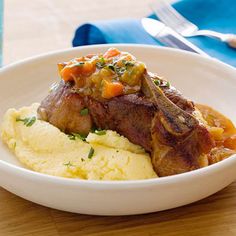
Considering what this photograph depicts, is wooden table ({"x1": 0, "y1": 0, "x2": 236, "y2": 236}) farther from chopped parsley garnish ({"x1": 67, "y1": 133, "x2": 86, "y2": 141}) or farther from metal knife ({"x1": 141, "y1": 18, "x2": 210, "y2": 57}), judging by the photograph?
metal knife ({"x1": 141, "y1": 18, "x2": 210, "y2": 57})

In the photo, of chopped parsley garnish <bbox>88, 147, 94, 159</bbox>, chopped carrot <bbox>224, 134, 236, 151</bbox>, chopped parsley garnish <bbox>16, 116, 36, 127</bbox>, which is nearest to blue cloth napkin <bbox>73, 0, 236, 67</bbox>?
chopped carrot <bbox>224, 134, 236, 151</bbox>

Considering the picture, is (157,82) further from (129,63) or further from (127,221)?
(127,221)

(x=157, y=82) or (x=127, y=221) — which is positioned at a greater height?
(x=157, y=82)

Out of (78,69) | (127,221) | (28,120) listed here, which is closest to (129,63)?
(78,69)

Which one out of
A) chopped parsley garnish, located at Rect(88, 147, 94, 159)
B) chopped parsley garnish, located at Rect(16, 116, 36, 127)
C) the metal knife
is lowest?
chopped parsley garnish, located at Rect(16, 116, 36, 127)

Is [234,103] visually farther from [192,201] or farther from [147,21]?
[147,21]
